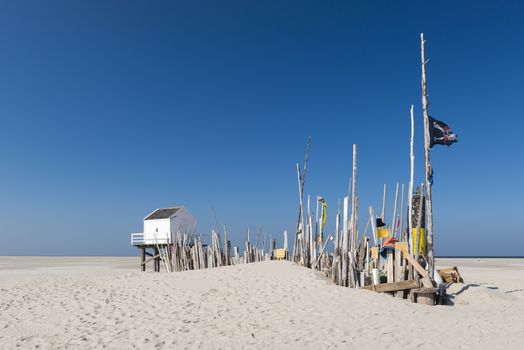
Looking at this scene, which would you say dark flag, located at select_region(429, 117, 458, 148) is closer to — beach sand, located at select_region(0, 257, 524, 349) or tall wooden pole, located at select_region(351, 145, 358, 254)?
tall wooden pole, located at select_region(351, 145, 358, 254)

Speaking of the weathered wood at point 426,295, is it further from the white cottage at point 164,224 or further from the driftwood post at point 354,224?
the white cottage at point 164,224

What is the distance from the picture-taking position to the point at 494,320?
23.2ft

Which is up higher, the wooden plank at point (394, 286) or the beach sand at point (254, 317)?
the wooden plank at point (394, 286)

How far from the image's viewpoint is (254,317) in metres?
7.31

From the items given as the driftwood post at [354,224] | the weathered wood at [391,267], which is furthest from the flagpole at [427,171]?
the driftwood post at [354,224]

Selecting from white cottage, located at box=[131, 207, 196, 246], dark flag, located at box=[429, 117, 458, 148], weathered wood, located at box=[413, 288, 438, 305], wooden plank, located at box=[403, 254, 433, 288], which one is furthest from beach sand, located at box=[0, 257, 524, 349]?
white cottage, located at box=[131, 207, 196, 246]

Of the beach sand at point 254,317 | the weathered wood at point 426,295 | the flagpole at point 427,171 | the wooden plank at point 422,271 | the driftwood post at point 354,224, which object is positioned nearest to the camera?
the beach sand at point 254,317

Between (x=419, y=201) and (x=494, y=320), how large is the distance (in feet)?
9.90

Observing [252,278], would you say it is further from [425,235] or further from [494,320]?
[494,320]

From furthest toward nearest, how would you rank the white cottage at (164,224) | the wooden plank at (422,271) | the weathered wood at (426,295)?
the white cottage at (164,224) < the wooden plank at (422,271) < the weathered wood at (426,295)

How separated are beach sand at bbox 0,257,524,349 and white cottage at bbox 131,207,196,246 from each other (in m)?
13.7

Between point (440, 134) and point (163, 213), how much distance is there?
1973 cm

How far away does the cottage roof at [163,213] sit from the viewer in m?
24.9

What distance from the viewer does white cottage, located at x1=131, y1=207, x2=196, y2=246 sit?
2441cm
